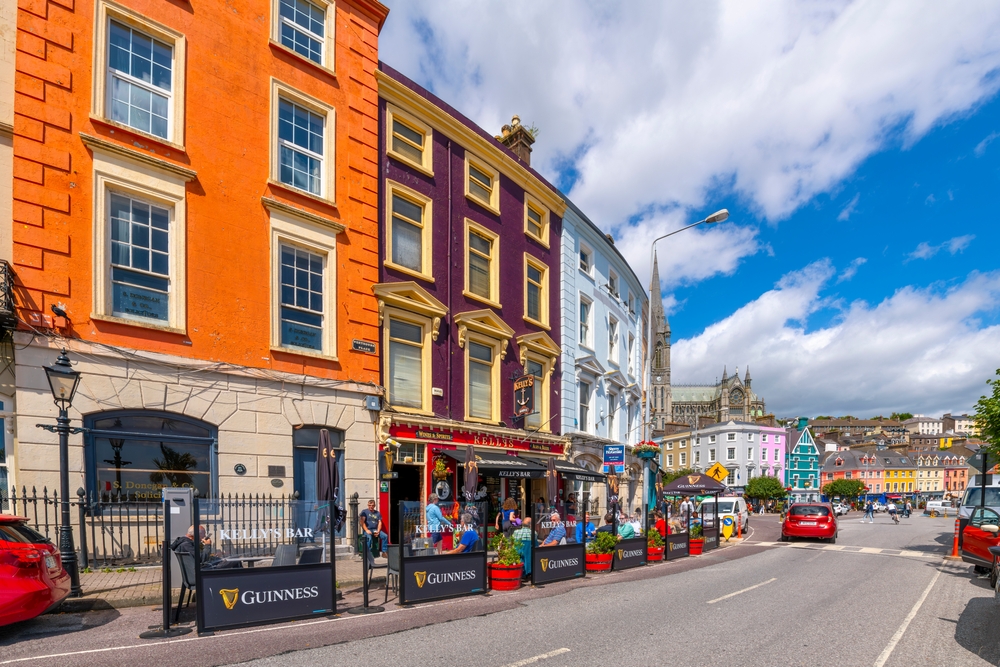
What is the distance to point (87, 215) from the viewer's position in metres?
12.4

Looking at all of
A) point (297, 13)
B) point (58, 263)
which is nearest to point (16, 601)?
point (58, 263)

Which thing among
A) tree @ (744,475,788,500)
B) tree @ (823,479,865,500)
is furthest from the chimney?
tree @ (823,479,865,500)

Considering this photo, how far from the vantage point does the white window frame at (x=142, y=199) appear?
40.9 ft

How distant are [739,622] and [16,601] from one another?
9.04m

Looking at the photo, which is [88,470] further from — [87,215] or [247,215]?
[247,215]

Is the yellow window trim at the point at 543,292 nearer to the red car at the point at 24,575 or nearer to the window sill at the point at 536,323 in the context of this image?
the window sill at the point at 536,323

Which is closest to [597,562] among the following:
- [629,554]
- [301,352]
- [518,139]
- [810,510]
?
[629,554]

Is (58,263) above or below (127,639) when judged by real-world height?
above

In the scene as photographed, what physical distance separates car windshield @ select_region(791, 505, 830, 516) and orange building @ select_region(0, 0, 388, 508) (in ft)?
56.3

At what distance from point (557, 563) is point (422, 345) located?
7.81 m

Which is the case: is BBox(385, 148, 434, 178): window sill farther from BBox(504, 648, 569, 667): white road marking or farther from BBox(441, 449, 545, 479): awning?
BBox(504, 648, 569, 667): white road marking

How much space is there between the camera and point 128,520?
11969 mm

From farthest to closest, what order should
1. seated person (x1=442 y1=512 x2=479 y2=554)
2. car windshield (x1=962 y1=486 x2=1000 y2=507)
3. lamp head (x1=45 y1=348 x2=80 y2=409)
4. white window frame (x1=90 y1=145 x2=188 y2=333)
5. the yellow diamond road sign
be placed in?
the yellow diamond road sign, car windshield (x1=962 y1=486 x2=1000 y2=507), white window frame (x1=90 y1=145 x2=188 y2=333), seated person (x1=442 y1=512 x2=479 y2=554), lamp head (x1=45 y1=348 x2=80 y2=409)

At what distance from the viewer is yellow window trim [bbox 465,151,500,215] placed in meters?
21.3
